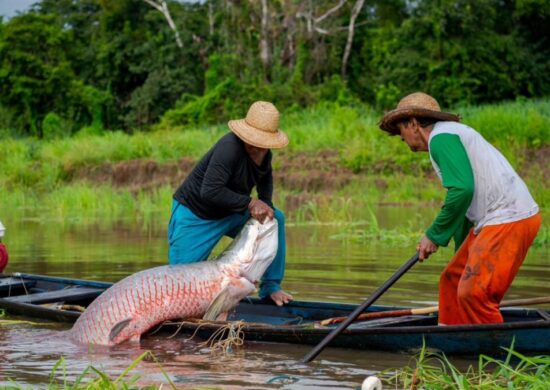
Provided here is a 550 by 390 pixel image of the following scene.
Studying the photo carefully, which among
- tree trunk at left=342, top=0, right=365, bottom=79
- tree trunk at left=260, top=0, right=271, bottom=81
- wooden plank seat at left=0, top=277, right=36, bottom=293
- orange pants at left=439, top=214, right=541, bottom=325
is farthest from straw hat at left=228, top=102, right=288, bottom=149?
tree trunk at left=342, top=0, right=365, bottom=79

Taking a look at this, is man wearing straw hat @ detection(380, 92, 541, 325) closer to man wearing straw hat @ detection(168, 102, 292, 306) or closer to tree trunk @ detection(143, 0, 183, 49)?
man wearing straw hat @ detection(168, 102, 292, 306)

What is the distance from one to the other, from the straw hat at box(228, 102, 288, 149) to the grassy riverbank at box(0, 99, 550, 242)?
315 inches

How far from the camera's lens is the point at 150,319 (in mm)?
6562

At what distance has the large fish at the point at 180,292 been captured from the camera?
21.2 feet

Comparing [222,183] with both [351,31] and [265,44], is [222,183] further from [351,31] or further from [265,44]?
[351,31]

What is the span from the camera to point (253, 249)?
262 inches

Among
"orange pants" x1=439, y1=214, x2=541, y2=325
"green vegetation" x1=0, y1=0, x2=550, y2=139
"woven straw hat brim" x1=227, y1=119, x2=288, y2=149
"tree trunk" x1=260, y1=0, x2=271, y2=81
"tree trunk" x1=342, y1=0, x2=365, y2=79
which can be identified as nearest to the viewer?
"orange pants" x1=439, y1=214, x2=541, y2=325

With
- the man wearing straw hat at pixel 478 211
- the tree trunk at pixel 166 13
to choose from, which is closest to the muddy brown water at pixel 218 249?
the man wearing straw hat at pixel 478 211

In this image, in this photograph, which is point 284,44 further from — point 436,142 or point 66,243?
point 436,142

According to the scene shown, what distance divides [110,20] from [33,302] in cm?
2899

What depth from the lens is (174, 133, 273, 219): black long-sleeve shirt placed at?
6.68 meters

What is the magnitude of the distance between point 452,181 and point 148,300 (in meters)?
2.17

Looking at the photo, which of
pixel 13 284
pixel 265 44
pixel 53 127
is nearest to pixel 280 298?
pixel 13 284

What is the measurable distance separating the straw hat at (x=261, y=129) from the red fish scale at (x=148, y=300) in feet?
2.82
